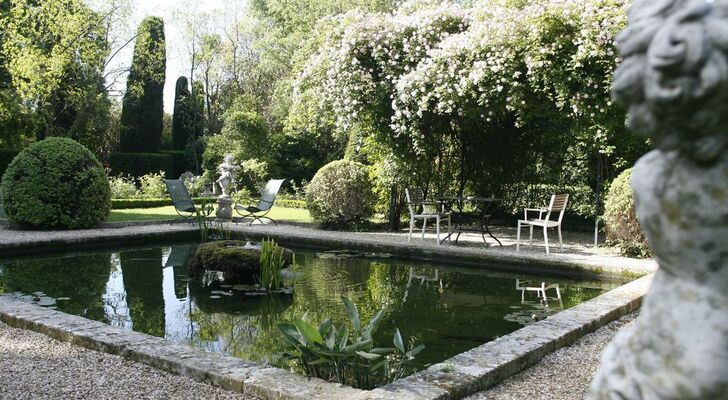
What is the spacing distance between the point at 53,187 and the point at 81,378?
24.2 feet

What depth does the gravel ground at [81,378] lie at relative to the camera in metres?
2.78

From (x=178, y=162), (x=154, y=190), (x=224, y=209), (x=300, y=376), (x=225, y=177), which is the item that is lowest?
(x=300, y=376)

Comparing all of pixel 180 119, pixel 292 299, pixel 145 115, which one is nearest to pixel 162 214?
pixel 292 299

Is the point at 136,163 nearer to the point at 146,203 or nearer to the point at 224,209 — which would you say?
the point at 146,203

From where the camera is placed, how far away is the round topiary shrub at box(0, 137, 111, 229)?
369 inches

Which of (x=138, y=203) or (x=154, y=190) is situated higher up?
(x=154, y=190)

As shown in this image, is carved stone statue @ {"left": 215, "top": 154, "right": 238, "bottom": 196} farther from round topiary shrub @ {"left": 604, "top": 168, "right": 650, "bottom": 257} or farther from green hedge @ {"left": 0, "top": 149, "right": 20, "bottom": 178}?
green hedge @ {"left": 0, "top": 149, "right": 20, "bottom": 178}

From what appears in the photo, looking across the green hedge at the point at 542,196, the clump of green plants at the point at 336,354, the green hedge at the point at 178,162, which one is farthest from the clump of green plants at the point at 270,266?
the green hedge at the point at 178,162

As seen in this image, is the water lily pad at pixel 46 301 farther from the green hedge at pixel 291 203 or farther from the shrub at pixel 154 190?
the shrub at pixel 154 190

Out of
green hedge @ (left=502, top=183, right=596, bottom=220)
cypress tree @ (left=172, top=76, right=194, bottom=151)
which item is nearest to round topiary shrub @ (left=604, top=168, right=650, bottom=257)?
green hedge @ (left=502, top=183, right=596, bottom=220)

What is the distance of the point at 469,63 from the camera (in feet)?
27.9

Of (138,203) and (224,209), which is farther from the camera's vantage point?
(138,203)

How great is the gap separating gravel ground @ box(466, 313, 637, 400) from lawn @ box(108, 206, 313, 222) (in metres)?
8.46

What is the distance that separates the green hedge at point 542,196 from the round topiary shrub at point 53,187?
7030mm
